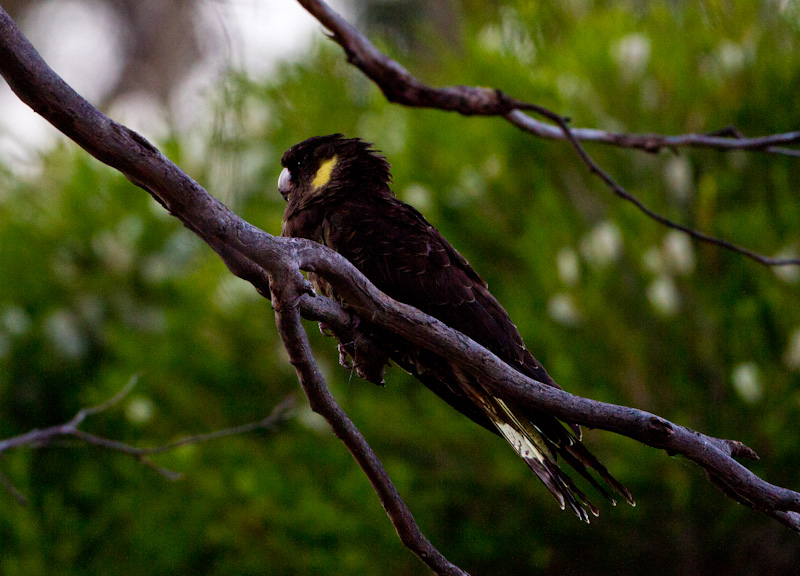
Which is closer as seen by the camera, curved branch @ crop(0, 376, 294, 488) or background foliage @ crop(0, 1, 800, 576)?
curved branch @ crop(0, 376, 294, 488)

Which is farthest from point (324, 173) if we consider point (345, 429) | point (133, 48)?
point (133, 48)

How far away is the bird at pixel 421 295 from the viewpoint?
2.13 metres

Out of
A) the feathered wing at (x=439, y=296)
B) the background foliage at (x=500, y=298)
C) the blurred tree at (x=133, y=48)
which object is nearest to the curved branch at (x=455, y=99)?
the feathered wing at (x=439, y=296)

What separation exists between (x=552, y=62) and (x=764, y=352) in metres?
2.21

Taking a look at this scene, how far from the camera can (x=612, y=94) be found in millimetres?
4844

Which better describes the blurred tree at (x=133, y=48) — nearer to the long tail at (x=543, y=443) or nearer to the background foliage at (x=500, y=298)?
the background foliage at (x=500, y=298)

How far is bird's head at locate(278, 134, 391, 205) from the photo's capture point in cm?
250

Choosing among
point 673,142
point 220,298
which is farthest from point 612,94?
point 220,298

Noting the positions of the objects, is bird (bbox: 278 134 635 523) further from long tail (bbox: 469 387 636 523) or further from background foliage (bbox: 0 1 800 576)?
background foliage (bbox: 0 1 800 576)

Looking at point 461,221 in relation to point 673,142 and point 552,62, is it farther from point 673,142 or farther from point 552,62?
point 673,142

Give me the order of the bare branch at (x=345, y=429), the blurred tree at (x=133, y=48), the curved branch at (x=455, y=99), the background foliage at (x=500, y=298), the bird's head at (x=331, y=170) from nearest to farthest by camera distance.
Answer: the bare branch at (x=345, y=429)
the bird's head at (x=331, y=170)
the curved branch at (x=455, y=99)
the background foliage at (x=500, y=298)
the blurred tree at (x=133, y=48)

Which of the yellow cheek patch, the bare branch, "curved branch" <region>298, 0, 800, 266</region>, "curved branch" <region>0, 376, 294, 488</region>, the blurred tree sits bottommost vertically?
the bare branch

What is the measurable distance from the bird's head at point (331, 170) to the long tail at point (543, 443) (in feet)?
2.59

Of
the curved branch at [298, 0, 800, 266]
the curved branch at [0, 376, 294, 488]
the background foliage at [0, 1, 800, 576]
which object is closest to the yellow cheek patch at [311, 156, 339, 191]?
the curved branch at [298, 0, 800, 266]
